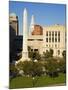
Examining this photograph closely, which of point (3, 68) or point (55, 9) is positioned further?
point (55, 9)

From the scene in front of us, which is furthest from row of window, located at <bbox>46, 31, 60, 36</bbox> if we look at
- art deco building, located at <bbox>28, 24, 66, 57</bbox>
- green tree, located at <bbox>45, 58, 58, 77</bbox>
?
green tree, located at <bbox>45, 58, 58, 77</bbox>

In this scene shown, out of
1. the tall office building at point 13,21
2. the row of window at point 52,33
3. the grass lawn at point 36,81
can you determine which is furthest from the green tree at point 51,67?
the tall office building at point 13,21

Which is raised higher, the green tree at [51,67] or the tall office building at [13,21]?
the tall office building at [13,21]

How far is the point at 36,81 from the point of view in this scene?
2244mm

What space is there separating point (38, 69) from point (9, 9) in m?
0.64

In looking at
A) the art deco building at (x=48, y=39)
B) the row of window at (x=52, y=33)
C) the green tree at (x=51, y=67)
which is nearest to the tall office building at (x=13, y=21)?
the art deco building at (x=48, y=39)

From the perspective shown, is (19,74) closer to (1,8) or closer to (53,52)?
(53,52)

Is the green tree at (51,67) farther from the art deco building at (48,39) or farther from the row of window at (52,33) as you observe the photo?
the row of window at (52,33)

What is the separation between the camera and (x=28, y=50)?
2.24 m

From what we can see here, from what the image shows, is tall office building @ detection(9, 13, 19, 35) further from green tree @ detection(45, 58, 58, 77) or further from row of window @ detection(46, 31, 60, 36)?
green tree @ detection(45, 58, 58, 77)

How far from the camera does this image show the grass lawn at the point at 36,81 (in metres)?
2.19

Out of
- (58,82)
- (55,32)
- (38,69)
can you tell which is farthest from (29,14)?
(58,82)

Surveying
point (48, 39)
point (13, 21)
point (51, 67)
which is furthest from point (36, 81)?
point (13, 21)

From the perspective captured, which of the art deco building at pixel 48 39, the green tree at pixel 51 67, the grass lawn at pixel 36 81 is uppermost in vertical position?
the art deco building at pixel 48 39
